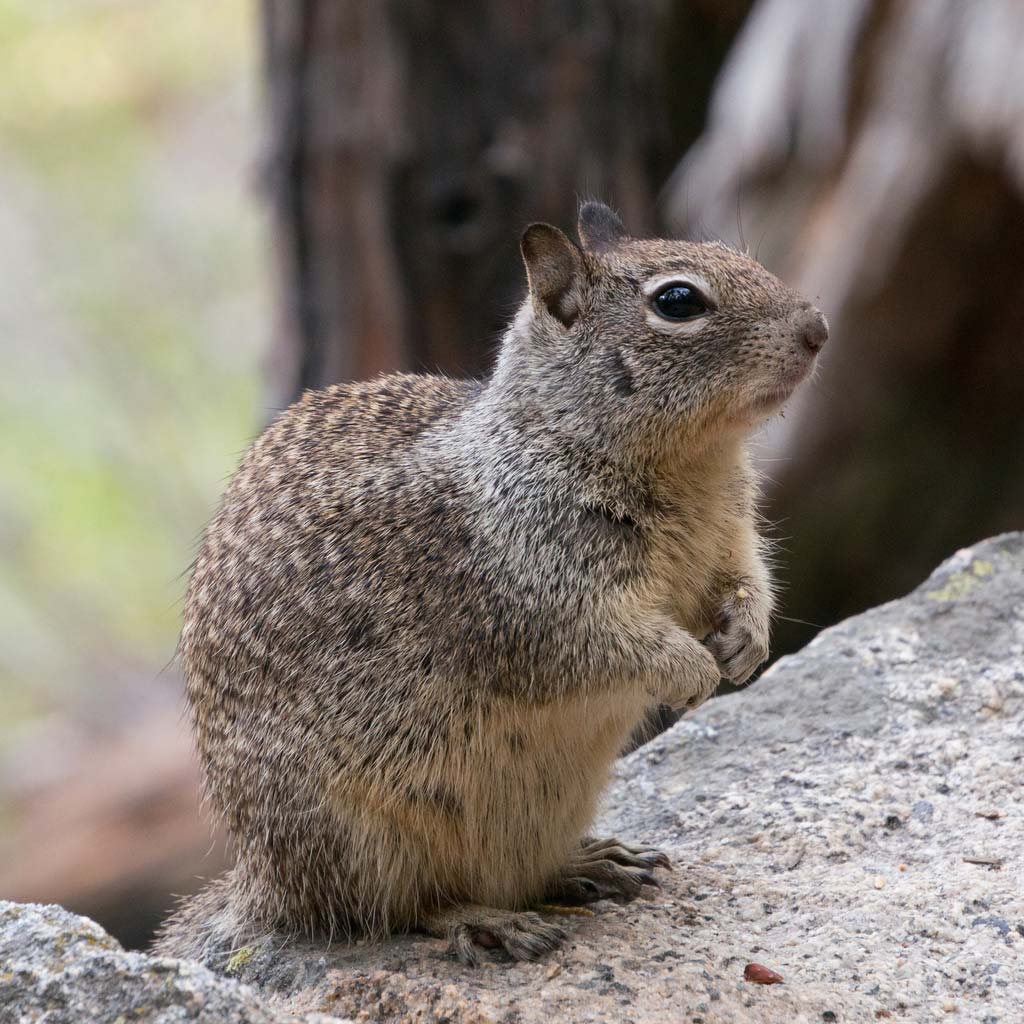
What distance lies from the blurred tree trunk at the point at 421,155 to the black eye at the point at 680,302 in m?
4.26

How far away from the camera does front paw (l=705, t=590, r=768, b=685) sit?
4051 millimetres

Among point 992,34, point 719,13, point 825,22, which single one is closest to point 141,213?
point 719,13

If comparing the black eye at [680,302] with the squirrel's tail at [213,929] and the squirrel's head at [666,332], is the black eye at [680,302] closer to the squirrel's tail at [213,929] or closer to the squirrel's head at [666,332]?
the squirrel's head at [666,332]

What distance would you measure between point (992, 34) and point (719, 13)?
2950mm

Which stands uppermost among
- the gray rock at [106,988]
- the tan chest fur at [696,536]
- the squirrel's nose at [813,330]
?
the squirrel's nose at [813,330]

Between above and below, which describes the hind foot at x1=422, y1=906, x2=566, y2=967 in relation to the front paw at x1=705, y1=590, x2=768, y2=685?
below

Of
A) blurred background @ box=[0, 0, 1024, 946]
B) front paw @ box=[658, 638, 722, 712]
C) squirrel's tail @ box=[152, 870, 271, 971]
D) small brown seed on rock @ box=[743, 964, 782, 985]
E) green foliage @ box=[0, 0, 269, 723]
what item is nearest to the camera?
small brown seed on rock @ box=[743, 964, 782, 985]

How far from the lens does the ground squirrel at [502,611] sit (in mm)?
3855

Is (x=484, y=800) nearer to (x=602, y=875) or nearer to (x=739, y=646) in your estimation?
(x=602, y=875)

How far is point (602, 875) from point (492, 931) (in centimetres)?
43

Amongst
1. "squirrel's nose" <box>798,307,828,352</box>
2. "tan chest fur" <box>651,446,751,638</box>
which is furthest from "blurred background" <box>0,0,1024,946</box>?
"squirrel's nose" <box>798,307,828,352</box>

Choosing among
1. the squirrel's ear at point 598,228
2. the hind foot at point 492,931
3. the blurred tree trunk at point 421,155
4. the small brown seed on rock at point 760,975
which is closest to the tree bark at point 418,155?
the blurred tree trunk at point 421,155

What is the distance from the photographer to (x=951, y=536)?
32.5ft

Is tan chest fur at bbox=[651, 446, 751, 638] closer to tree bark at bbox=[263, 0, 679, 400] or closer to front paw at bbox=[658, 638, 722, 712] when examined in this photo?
front paw at bbox=[658, 638, 722, 712]
